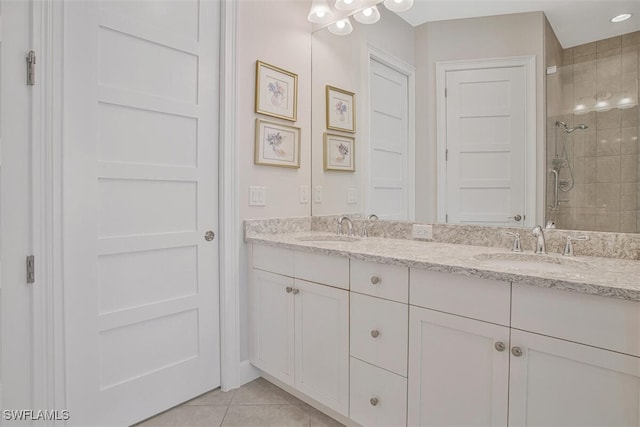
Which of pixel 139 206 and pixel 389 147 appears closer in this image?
pixel 139 206

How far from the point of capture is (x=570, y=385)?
1.00 m

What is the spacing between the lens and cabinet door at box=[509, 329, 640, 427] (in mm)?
926

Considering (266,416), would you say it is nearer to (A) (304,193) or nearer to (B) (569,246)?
(A) (304,193)

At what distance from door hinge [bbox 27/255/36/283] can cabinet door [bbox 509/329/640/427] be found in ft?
5.63

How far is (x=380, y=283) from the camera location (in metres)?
1.41

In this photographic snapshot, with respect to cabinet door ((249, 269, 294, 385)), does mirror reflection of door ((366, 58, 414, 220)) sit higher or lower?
higher

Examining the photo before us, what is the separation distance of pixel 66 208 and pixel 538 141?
2.00 meters

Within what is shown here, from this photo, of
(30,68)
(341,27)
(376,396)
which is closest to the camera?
(30,68)

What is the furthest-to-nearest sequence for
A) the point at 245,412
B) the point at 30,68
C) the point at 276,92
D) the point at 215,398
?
the point at 276,92 < the point at 215,398 < the point at 245,412 < the point at 30,68

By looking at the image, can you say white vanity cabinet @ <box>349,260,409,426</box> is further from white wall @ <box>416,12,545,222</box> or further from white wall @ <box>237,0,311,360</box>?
white wall @ <box>237,0,311,360</box>

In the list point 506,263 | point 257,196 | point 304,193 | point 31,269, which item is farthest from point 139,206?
point 506,263

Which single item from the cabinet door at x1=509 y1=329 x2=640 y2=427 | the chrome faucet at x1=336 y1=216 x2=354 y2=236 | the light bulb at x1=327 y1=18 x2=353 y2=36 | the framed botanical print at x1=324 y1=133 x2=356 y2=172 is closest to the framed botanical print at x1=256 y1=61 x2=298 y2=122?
the framed botanical print at x1=324 y1=133 x2=356 y2=172

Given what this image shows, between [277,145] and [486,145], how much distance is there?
1.17m

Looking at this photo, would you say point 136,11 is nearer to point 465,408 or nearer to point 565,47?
point 565,47
